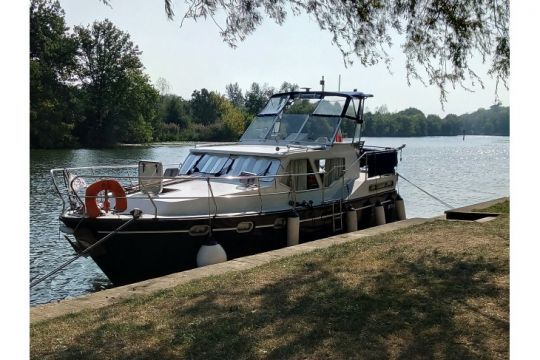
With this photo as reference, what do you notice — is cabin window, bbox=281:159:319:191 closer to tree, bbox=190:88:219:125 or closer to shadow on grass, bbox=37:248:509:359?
shadow on grass, bbox=37:248:509:359

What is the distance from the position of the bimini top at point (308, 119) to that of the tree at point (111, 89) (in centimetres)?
432

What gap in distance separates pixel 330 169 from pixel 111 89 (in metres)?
10.7

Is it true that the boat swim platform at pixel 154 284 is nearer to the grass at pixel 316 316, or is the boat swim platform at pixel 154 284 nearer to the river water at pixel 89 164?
the grass at pixel 316 316

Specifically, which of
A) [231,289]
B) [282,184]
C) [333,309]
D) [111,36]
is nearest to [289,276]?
[231,289]

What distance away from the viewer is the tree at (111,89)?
1803cm

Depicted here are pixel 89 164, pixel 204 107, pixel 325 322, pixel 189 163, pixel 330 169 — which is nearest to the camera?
pixel 325 322

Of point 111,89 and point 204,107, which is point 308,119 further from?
point 204,107

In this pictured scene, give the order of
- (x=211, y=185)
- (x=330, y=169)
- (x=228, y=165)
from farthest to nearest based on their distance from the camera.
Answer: (x=330, y=169)
(x=228, y=165)
(x=211, y=185)

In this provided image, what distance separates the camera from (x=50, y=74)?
1930 cm

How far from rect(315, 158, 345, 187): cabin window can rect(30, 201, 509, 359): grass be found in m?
4.70

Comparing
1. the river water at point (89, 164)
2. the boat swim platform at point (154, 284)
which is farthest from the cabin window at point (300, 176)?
the river water at point (89, 164)

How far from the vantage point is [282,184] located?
10.8m

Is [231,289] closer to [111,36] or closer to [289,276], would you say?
[289,276]

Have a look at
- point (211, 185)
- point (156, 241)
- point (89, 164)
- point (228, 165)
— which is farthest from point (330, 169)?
point (89, 164)
